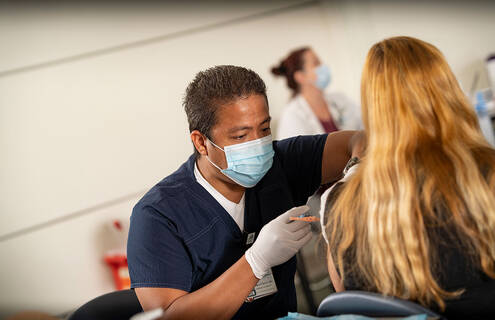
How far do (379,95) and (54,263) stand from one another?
183cm

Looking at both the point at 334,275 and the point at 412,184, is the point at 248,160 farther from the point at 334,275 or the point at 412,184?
the point at 412,184

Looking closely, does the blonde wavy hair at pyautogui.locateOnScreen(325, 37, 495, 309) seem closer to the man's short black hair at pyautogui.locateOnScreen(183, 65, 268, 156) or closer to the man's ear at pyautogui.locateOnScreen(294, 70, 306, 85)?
the man's short black hair at pyautogui.locateOnScreen(183, 65, 268, 156)

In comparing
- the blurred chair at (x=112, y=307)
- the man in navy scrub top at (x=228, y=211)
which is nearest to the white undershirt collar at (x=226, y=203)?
the man in navy scrub top at (x=228, y=211)

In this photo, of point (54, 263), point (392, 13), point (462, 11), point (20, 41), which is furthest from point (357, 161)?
point (462, 11)

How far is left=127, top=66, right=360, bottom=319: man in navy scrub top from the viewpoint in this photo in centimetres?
121

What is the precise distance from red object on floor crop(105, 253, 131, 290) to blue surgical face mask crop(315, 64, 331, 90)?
1.62m

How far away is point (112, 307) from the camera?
4.09ft

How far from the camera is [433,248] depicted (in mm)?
923

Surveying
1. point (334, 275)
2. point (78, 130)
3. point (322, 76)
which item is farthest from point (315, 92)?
point (334, 275)

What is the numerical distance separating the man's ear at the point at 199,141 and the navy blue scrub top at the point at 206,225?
8cm

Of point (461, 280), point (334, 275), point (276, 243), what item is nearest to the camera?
point (461, 280)

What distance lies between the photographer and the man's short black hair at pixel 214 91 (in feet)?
4.24

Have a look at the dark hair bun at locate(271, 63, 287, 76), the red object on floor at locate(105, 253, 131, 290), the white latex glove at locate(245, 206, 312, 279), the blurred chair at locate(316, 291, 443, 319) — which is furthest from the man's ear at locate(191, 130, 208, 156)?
the dark hair bun at locate(271, 63, 287, 76)

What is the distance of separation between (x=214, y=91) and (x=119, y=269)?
4.26 feet
